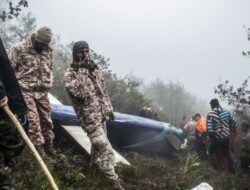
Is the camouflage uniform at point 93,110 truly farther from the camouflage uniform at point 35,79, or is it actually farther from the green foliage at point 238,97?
the green foliage at point 238,97

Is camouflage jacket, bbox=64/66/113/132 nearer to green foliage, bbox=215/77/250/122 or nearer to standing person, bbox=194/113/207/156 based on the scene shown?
standing person, bbox=194/113/207/156

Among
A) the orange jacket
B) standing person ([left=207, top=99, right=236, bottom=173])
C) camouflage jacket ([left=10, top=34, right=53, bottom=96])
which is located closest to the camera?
camouflage jacket ([left=10, top=34, right=53, bottom=96])

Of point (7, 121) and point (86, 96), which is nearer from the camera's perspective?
point (7, 121)

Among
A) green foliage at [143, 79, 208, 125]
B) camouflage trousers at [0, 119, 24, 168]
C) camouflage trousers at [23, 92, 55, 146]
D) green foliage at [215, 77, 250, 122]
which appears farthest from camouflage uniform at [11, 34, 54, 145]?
green foliage at [143, 79, 208, 125]

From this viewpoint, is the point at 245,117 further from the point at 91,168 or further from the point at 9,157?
the point at 9,157

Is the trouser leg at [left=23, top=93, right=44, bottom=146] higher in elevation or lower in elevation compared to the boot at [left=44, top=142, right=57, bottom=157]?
higher

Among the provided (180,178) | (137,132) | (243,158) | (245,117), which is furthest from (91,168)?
(245,117)

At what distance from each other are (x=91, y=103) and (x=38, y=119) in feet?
2.73

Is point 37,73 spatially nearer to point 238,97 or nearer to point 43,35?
point 43,35

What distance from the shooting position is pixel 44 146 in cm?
754

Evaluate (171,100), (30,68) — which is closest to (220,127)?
(30,68)

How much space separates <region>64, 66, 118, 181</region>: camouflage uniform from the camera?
6.62 metres

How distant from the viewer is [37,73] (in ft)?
23.7

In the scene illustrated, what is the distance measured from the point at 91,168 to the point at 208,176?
3665 mm
